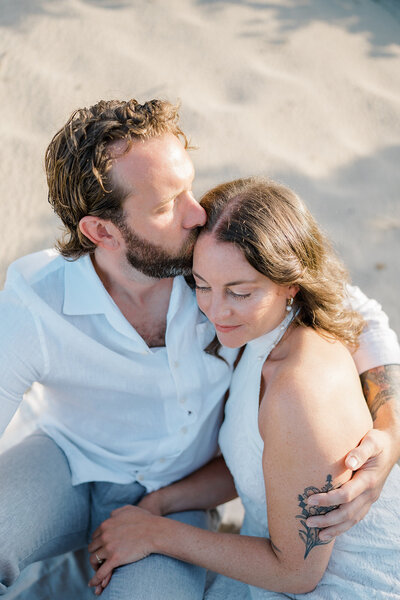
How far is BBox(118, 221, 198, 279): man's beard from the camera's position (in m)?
1.93

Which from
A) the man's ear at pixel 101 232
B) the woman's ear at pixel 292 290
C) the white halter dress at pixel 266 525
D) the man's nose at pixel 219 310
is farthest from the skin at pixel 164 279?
the woman's ear at pixel 292 290

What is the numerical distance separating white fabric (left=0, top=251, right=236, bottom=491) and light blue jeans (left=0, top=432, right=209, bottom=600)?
2.8 inches

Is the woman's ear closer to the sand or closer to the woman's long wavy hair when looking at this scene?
the woman's long wavy hair

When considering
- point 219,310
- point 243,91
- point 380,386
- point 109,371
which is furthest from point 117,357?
point 243,91

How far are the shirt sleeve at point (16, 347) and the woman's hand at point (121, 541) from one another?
527 mm

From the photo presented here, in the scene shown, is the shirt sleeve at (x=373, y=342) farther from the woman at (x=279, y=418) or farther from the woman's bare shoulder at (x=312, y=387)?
the woman's bare shoulder at (x=312, y=387)

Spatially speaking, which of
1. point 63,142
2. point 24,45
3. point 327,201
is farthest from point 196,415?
point 24,45

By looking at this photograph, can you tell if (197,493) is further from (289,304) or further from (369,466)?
(289,304)

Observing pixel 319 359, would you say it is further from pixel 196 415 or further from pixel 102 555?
pixel 102 555

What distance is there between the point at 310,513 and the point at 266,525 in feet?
1.13

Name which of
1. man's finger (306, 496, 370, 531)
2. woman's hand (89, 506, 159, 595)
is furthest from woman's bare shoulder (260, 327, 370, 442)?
woman's hand (89, 506, 159, 595)

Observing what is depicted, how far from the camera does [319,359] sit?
1.78m

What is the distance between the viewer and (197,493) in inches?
87.8

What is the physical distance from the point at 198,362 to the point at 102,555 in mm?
705
